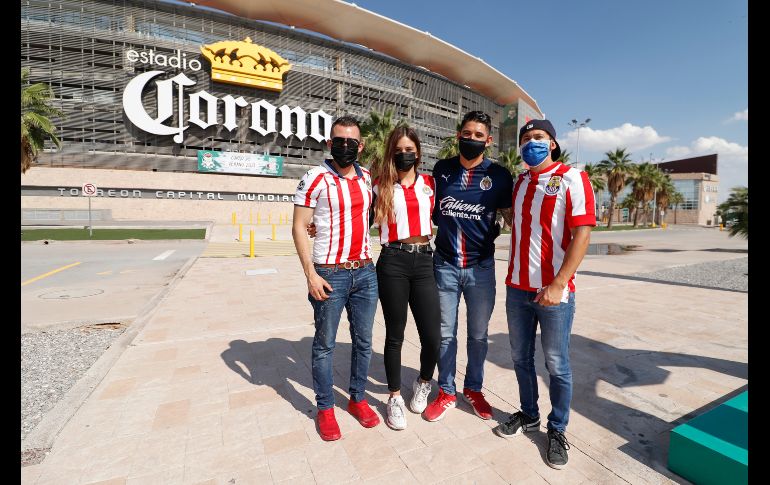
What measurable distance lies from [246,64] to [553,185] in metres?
42.1

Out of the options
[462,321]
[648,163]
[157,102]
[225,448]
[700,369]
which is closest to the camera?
[225,448]

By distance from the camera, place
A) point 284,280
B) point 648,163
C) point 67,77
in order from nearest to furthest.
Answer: point 284,280
point 67,77
point 648,163

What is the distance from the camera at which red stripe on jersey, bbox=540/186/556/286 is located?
240cm

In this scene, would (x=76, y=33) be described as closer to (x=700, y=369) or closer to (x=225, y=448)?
(x=225, y=448)

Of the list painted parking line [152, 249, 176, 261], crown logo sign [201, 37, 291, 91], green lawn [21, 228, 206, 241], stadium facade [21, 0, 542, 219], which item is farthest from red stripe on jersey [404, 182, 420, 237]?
crown logo sign [201, 37, 291, 91]

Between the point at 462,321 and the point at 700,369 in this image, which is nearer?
the point at 700,369

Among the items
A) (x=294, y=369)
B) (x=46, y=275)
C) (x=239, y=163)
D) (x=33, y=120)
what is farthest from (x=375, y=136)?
(x=294, y=369)

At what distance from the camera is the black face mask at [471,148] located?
9.17 ft

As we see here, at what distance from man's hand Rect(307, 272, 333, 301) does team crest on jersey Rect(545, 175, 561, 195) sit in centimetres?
167

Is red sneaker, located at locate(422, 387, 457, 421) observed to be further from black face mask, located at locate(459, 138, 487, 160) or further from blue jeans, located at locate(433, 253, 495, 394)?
black face mask, located at locate(459, 138, 487, 160)

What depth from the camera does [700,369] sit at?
12.7 feet
